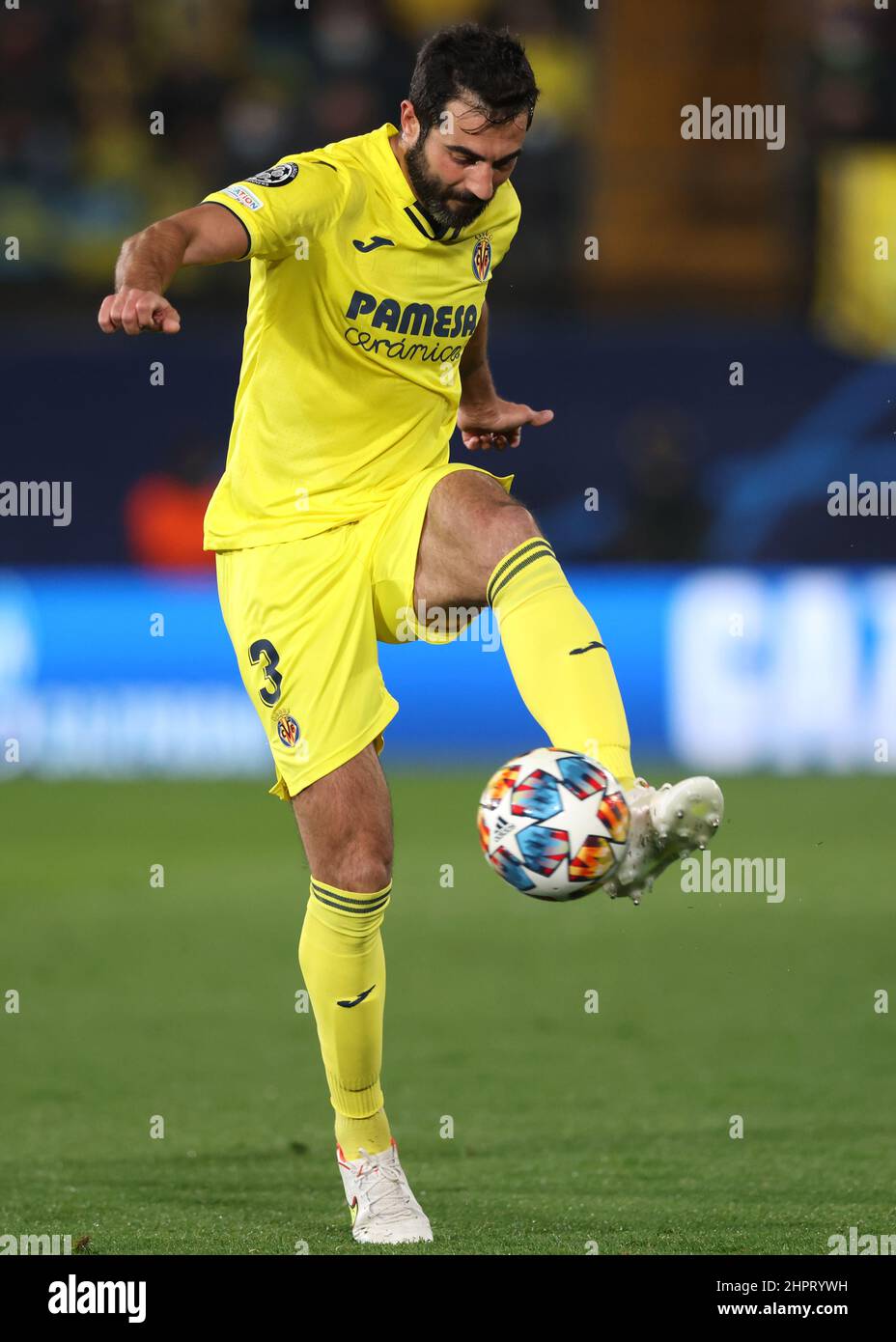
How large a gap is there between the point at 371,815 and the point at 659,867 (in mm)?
925

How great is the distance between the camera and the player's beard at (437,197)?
15.6 feet

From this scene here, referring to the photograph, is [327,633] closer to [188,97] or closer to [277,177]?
[277,177]

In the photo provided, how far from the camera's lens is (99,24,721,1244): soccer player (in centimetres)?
456

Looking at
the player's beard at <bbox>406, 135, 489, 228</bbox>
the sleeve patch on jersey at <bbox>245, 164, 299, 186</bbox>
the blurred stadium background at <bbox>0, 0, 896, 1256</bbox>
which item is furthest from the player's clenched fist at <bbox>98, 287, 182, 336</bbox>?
the blurred stadium background at <bbox>0, 0, 896, 1256</bbox>

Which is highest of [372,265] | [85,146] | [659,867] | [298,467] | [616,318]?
[85,146]

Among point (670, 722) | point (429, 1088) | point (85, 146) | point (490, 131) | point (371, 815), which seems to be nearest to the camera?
point (490, 131)

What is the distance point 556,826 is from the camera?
13.1 feet

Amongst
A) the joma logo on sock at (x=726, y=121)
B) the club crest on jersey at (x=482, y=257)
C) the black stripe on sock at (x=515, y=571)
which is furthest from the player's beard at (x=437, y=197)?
A: the joma logo on sock at (x=726, y=121)

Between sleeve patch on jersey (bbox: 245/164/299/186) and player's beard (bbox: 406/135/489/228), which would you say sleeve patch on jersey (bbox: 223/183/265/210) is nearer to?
sleeve patch on jersey (bbox: 245/164/299/186)

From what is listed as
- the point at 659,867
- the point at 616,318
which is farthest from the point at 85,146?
the point at 659,867

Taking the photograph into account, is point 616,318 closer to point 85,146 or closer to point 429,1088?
point 85,146

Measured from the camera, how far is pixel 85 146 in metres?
17.1

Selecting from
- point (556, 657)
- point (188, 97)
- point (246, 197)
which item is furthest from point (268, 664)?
point (188, 97)

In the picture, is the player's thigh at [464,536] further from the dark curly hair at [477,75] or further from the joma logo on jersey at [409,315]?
the dark curly hair at [477,75]
